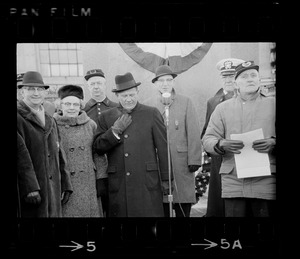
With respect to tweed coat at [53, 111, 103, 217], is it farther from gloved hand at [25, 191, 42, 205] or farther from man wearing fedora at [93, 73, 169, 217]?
gloved hand at [25, 191, 42, 205]

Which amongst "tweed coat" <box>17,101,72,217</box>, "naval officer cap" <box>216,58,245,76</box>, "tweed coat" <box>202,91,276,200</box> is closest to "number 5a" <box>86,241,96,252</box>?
"tweed coat" <box>17,101,72,217</box>

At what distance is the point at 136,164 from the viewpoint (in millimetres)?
6711

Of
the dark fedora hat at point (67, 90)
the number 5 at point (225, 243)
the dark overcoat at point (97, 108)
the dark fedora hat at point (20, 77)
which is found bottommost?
the number 5 at point (225, 243)

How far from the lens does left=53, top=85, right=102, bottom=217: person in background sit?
6668 mm

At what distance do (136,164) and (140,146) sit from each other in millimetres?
168

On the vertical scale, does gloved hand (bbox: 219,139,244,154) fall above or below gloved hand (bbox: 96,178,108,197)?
above

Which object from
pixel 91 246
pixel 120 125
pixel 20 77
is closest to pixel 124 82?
pixel 120 125

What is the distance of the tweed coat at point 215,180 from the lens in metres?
6.68

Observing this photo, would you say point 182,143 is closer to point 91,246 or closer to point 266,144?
point 266,144

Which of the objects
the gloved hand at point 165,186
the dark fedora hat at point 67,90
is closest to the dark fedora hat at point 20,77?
the dark fedora hat at point 67,90

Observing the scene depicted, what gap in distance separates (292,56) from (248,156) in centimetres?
98

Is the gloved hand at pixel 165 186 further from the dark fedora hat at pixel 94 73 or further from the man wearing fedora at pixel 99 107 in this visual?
the dark fedora hat at pixel 94 73
